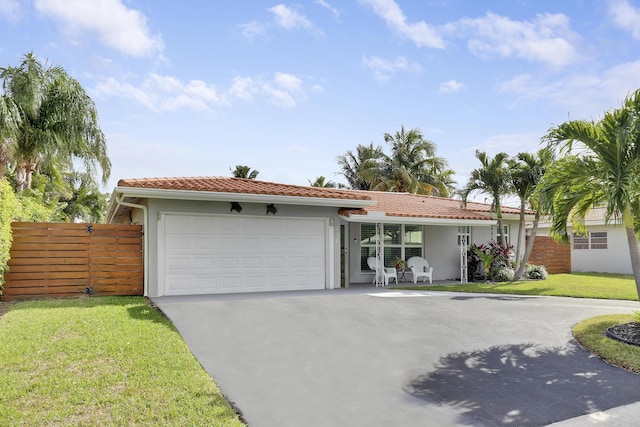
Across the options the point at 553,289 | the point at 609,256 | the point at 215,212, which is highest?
the point at 215,212

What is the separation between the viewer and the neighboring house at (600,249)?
22.7 meters

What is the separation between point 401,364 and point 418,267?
10.2 metres

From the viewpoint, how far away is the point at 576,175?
8.42 meters

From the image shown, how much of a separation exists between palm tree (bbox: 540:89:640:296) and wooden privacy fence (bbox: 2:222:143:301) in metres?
10.0

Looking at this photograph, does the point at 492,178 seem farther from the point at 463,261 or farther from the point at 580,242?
Result: the point at 580,242

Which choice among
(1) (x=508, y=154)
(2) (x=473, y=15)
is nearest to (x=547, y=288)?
(1) (x=508, y=154)

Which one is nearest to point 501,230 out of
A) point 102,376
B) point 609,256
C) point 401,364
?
point 609,256

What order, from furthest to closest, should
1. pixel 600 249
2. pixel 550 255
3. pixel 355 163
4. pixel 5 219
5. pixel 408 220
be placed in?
pixel 355 163, pixel 600 249, pixel 550 255, pixel 408 220, pixel 5 219

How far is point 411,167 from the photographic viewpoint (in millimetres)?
33500

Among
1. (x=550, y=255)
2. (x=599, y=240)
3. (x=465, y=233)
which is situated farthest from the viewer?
(x=599, y=240)

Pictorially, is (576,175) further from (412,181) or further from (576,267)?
(412,181)

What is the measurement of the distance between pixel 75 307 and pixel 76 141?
11.8 metres

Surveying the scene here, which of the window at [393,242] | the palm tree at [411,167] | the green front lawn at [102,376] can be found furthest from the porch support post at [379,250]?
the palm tree at [411,167]

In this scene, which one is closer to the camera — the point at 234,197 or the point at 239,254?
the point at 234,197
